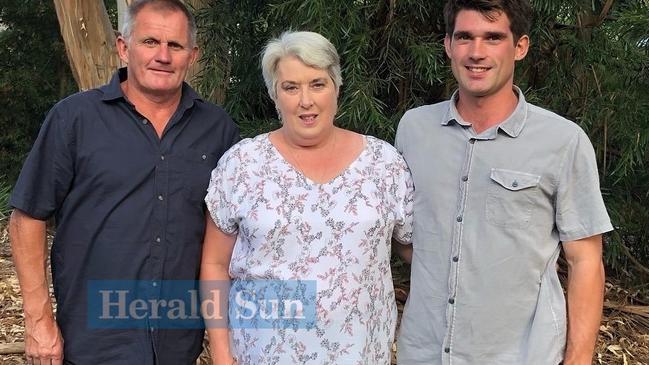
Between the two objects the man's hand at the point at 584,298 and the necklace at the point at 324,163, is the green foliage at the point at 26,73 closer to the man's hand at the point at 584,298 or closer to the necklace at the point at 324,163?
the necklace at the point at 324,163

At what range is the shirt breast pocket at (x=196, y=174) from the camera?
99.7 inches

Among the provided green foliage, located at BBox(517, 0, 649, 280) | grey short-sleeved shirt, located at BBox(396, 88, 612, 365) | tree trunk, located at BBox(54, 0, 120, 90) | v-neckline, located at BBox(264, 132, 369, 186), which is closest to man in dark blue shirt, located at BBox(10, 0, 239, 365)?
v-neckline, located at BBox(264, 132, 369, 186)

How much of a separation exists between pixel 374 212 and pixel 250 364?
640 millimetres

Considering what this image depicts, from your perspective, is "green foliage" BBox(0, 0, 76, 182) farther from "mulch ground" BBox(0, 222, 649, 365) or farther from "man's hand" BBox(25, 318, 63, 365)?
"man's hand" BBox(25, 318, 63, 365)

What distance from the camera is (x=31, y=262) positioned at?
247 centimetres

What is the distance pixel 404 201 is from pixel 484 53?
0.54 metres

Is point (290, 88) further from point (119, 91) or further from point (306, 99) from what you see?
point (119, 91)

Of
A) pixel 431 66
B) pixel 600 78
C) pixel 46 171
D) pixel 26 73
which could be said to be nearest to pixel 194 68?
pixel 431 66

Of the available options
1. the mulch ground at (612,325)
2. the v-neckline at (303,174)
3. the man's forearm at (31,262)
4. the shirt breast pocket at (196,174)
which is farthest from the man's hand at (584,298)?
the mulch ground at (612,325)

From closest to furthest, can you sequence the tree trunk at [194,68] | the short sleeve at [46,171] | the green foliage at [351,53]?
the short sleeve at [46,171] < the green foliage at [351,53] < the tree trunk at [194,68]

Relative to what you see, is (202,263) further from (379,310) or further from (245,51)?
(245,51)

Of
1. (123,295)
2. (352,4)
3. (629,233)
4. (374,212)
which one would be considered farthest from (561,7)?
(123,295)

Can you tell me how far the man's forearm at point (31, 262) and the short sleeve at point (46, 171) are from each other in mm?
52

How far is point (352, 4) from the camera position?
11.2 ft
